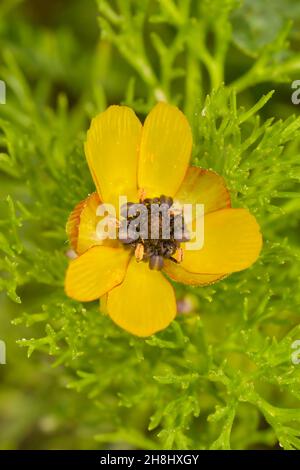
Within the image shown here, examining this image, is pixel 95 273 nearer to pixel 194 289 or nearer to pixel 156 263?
pixel 156 263

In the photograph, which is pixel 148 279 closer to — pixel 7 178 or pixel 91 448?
pixel 91 448

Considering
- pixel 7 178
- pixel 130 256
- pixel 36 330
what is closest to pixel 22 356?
pixel 36 330

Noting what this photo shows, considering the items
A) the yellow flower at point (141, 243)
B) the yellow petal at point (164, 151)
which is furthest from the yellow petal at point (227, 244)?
the yellow petal at point (164, 151)

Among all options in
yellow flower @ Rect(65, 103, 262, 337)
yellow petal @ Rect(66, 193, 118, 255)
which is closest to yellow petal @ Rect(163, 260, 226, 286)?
yellow flower @ Rect(65, 103, 262, 337)

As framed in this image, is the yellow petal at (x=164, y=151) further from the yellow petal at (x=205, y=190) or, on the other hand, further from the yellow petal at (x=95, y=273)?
the yellow petal at (x=95, y=273)

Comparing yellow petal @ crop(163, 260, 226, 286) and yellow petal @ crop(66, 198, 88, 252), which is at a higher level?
yellow petal @ crop(66, 198, 88, 252)

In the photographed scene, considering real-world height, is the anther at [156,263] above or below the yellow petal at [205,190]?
below

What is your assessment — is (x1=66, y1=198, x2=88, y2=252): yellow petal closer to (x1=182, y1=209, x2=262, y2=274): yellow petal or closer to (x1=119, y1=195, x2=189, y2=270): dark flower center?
(x1=119, y1=195, x2=189, y2=270): dark flower center
